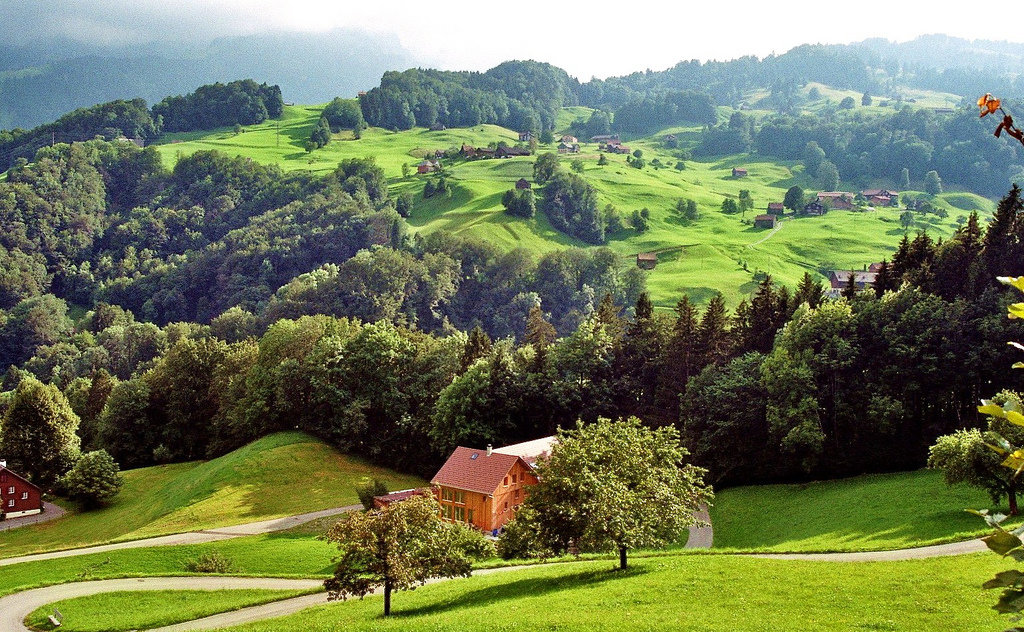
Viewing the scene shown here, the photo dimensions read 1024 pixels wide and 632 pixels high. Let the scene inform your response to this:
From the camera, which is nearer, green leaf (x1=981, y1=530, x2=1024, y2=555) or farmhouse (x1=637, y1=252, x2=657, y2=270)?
green leaf (x1=981, y1=530, x2=1024, y2=555)

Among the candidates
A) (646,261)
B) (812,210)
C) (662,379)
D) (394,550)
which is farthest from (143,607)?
(812,210)

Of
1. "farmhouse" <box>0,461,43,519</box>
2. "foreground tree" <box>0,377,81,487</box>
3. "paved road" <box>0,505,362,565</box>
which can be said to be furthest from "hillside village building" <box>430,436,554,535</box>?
"foreground tree" <box>0,377,81,487</box>

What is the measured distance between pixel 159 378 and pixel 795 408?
225 feet

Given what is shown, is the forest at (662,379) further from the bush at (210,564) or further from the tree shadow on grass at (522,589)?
the tree shadow on grass at (522,589)

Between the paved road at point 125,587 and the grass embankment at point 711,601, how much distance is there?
30.4ft

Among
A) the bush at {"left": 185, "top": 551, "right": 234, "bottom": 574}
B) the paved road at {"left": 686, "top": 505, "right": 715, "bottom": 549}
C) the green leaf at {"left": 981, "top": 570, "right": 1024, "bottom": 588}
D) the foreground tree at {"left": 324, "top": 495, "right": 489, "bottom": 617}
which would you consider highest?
the green leaf at {"left": 981, "top": 570, "right": 1024, "bottom": 588}

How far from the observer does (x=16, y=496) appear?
73.1m

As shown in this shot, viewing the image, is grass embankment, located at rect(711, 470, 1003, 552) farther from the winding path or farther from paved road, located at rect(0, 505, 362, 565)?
paved road, located at rect(0, 505, 362, 565)

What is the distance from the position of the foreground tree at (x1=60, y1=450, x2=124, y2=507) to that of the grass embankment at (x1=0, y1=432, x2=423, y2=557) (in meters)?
1.30

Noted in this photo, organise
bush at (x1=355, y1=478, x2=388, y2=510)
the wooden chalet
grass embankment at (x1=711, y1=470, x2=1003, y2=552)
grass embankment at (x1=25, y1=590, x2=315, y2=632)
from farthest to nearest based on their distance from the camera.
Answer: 1. the wooden chalet
2. bush at (x1=355, y1=478, x2=388, y2=510)
3. grass embankment at (x1=711, y1=470, x2=1003, y2=552)
4. grass embankment at (x1=25, y1=590, x2=315, y2=632)

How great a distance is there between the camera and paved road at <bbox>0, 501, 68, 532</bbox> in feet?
228

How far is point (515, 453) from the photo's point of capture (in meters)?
64.9

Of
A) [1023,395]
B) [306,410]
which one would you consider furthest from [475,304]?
[1023,395]

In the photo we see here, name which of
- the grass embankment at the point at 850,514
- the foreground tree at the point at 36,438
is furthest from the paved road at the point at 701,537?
the foreground tree at the point at 36,438
